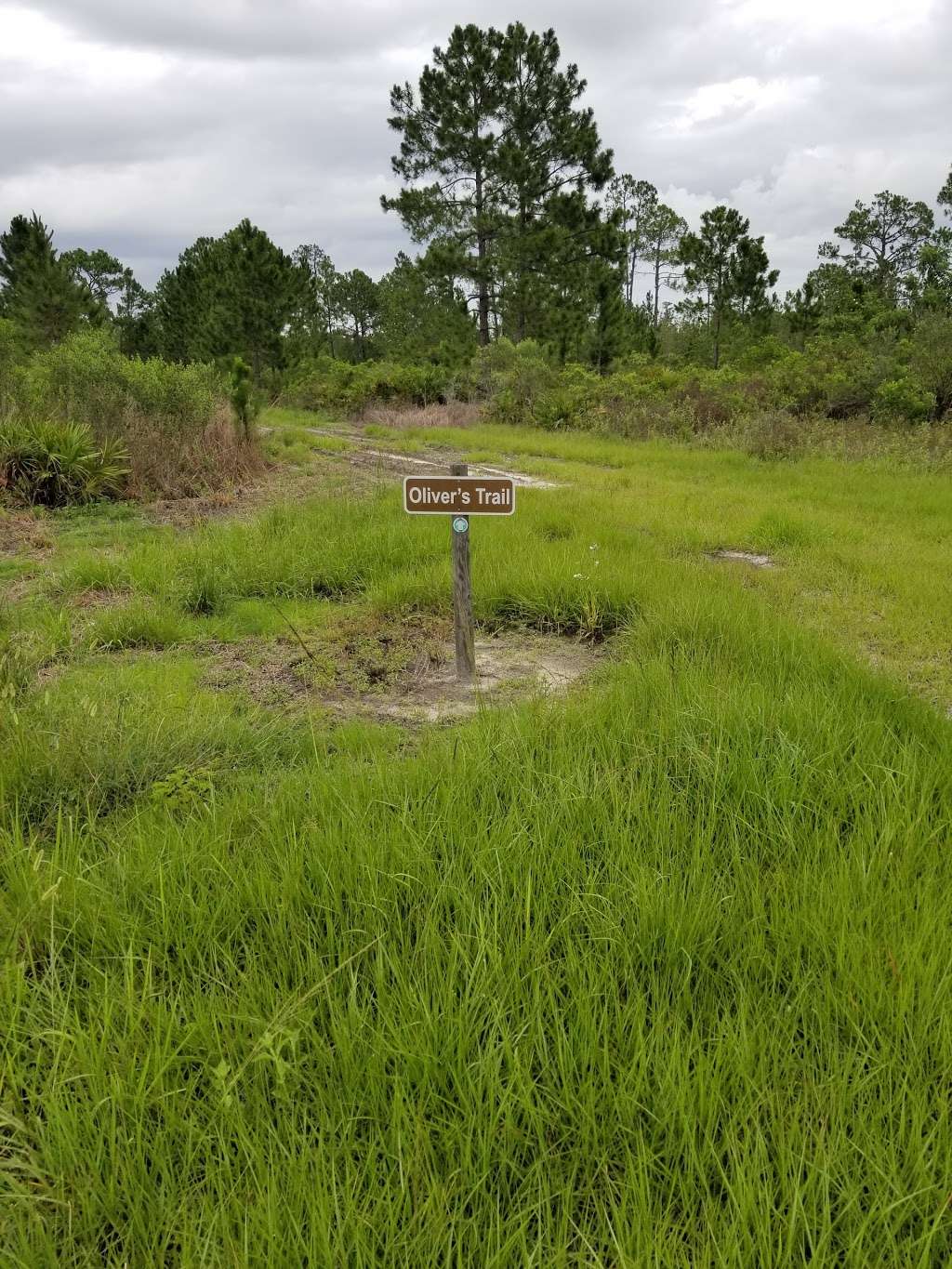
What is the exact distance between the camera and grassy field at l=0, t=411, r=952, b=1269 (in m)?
1.17

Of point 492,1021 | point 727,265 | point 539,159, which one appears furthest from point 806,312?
point 492,1021

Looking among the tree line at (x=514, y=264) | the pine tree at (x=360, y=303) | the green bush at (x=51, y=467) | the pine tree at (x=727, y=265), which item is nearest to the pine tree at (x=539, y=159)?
the tree line at (x=514, y=264)

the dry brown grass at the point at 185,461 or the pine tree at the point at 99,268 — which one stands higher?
the pine tree at the point at 99,268

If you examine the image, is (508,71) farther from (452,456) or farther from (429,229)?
(452,456)

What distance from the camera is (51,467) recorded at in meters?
8.32

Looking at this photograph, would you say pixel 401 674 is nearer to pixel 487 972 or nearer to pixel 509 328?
pixel 487 972

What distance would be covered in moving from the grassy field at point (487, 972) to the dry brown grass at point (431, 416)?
19404 mm

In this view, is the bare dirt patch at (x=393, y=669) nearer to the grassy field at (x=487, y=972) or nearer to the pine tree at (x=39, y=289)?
the grassy field at (x=487, y=972)

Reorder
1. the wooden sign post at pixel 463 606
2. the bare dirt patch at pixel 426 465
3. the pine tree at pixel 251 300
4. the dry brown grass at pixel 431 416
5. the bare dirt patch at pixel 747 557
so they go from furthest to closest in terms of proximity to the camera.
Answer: the pine tree at pixel 251 300 → the dry brown grass at pixel 431 416 → the bare dirt patch at pixel 426 465 → the bare dirt patch at pixel 747 557 → the wooden sign post at pixel 463 606

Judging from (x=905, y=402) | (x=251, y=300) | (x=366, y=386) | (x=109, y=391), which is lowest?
(x=109, y=391)

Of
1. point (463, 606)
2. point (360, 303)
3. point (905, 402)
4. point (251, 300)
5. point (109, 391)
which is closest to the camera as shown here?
point (463, 606)

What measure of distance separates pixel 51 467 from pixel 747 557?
7528mm

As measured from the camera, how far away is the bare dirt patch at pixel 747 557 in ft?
20.3

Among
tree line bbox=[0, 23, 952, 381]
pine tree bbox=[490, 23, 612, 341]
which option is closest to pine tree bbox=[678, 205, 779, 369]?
tree line bbox=[0, 23, 952, 381]
